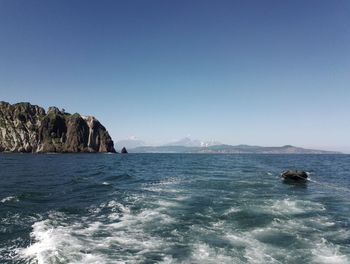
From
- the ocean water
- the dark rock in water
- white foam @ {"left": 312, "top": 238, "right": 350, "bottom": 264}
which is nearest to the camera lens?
white foam @ {"left": 312, "top": 238, "right": 350, "bottom": 264}

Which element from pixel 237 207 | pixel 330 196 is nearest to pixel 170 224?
pixel 237 207

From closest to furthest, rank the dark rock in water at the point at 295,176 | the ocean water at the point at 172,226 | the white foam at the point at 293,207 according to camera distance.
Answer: the ocean water at the point at 172,226 < the white foam at the point at 293,207 < the dark rock in water at the point at 295,176

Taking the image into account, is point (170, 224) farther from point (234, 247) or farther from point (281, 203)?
point (281, 203)

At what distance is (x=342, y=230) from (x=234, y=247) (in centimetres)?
1090

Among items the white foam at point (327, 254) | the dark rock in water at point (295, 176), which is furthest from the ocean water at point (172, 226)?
the dark rock in water at point (295, 176)

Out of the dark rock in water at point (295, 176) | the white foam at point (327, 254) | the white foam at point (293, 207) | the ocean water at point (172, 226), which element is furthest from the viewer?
the dark rock in water at point (295, 176)

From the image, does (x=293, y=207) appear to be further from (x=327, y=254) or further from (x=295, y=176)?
(x=295, y=176)

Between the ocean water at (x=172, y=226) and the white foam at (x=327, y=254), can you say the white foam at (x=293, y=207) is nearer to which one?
the ocean water at (x=172, y=226)

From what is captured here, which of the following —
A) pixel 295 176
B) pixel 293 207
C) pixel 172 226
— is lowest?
pixel 172 226

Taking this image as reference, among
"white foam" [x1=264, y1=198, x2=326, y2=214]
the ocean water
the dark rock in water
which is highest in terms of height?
the dark rock in water

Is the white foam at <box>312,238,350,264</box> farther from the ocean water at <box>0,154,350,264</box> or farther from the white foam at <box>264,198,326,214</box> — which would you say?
the white foam at <box>264,198,326,214</box>

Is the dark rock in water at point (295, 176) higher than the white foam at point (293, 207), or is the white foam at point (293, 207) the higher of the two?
the dark rock in water at point (295, 176)

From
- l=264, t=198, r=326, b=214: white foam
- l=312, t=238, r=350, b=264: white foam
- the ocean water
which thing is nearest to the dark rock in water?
the ocean water

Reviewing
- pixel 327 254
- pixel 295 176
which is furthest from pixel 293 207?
pixel 295 176
